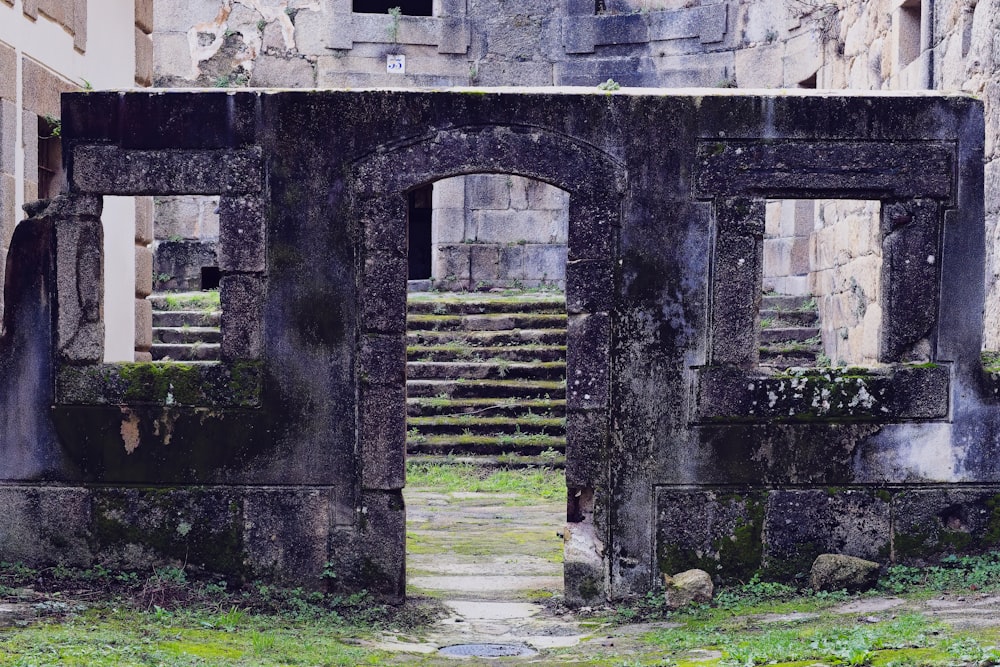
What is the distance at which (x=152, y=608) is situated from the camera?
6.84 meters

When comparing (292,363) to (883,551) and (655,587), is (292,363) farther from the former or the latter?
(883,551)

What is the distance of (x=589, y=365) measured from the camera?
7297 millimetres

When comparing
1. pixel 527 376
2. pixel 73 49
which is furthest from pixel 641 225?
pixel 527 376

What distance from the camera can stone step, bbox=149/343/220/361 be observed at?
13258 millimetres

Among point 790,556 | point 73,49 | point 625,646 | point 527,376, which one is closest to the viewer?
point 625,646

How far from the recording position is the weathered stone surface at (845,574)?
23.3 ft

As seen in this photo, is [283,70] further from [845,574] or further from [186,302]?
[845,574]

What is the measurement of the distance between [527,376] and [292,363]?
6.18 m

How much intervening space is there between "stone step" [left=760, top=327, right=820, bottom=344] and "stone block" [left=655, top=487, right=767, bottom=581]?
21.3 feet

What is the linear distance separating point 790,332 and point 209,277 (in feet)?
24.0

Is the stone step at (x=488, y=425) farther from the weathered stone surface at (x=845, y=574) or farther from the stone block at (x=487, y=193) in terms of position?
the weathered stone surface at (x=845, y=574)

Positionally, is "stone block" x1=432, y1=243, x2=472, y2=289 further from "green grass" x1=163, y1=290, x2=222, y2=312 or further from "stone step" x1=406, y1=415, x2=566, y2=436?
"stone step" x1=406, y1=415, x2=566, y2=436

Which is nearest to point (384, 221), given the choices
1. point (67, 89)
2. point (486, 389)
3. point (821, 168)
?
point (821, 168)

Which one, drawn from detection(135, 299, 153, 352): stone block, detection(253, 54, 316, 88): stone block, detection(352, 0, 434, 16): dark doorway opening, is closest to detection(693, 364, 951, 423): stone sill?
detection(135, 299, 153, 352): stone block
